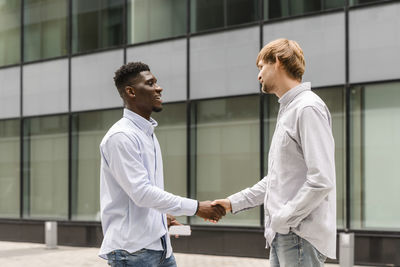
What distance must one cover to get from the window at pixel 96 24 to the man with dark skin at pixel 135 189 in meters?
12.7

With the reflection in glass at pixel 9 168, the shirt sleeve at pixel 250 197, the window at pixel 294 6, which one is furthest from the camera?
the reflection in glass at pixel 9 168

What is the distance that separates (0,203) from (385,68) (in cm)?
1228

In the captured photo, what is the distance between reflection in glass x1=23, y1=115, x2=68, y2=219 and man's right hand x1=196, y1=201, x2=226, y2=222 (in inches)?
544

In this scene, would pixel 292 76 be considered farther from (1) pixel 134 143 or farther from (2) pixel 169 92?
(2) pixel 169 92

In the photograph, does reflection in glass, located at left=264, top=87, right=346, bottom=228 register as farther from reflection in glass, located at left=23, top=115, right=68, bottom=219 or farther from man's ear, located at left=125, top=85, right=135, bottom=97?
man's ear, located at left=125, top=85, right=135, bottom=97

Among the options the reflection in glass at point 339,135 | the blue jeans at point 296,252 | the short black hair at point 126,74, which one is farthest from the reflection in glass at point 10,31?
the blue jeans at point 296,252

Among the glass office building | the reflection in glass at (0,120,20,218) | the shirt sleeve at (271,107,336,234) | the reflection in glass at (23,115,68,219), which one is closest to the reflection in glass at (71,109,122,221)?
the glass office building

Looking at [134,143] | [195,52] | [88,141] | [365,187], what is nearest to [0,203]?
[88,141]

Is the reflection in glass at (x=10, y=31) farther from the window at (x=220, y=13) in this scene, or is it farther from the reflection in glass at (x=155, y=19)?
the window at (x=220, y=13)

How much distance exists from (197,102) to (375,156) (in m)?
4.40

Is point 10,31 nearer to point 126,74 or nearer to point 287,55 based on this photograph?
point 126,74

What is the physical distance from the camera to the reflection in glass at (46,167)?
17.6 metres

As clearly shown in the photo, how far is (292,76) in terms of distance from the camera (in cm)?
341

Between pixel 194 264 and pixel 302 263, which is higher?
pixel 302 263
